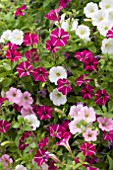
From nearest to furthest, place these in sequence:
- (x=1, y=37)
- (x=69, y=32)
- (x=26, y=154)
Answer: (x=26, y=154)
(x=69, y=32)
(x=1, y=37)

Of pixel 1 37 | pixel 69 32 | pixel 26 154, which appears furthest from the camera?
pixel 1 37

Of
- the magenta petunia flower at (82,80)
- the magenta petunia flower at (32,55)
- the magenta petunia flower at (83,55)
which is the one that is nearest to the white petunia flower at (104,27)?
the magenta petunia flower at (83,55)

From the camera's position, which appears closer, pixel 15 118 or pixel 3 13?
pixel 15 118

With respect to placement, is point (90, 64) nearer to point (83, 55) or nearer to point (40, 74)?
point (83, 55)

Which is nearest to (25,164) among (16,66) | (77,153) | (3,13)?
(77,153)

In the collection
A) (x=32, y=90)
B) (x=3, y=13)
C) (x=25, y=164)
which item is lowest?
(x=25, y=164)

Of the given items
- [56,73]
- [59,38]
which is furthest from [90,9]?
[56,73]

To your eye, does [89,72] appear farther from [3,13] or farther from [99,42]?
[3,13]
